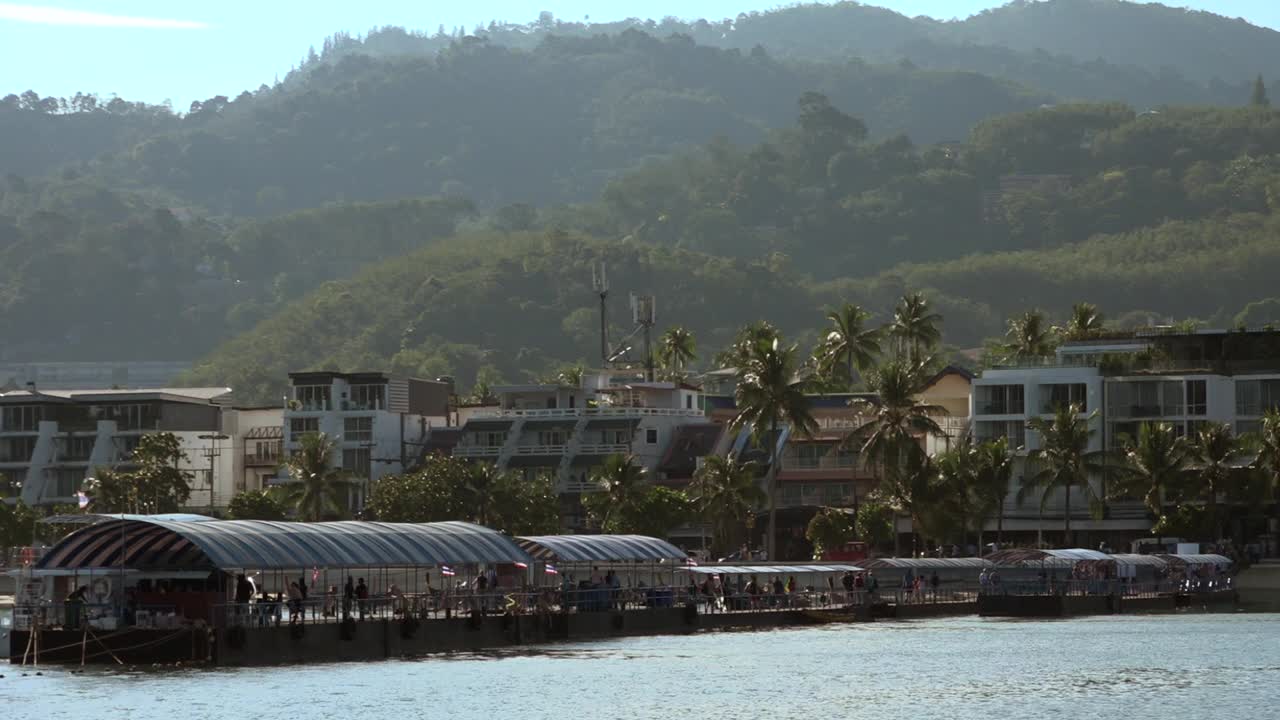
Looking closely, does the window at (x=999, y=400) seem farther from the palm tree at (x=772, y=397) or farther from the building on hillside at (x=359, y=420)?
the building on hillside at (x=359, y=420)

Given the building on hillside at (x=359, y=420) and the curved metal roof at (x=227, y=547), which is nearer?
the curved metal roof at (x=227, y=547)

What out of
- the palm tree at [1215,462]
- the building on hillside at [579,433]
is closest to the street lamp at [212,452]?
the building on hillside at [579,433]

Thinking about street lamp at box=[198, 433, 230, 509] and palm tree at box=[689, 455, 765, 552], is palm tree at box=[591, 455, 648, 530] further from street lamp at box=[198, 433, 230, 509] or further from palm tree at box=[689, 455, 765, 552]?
street lamp at box=[198, 433, 230, 509]

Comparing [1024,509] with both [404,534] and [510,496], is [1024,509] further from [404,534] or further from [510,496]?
[404,534]

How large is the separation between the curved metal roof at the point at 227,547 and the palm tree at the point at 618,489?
62.5 m

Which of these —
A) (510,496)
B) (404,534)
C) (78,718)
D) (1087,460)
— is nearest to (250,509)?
(510,496)

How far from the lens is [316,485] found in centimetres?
16888

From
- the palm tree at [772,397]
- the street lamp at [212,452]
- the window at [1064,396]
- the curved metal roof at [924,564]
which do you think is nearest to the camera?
the curved metal roof at [924,564]

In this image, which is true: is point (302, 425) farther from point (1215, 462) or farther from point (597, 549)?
point (597, 549)

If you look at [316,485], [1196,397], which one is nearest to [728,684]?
[316,485]

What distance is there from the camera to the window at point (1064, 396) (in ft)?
560

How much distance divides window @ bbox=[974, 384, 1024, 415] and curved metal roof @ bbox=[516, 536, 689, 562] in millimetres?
62033

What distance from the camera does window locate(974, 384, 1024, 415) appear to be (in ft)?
570

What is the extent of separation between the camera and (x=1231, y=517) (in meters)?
160
